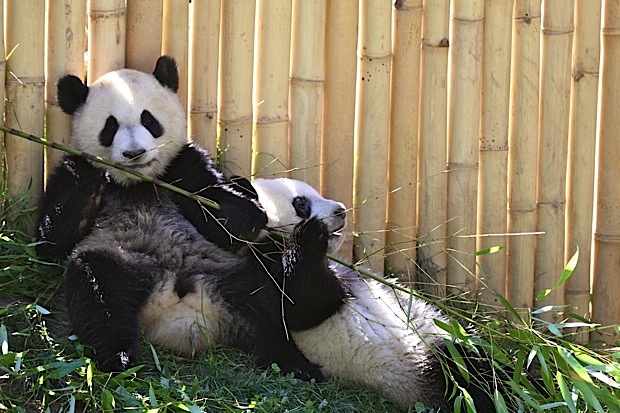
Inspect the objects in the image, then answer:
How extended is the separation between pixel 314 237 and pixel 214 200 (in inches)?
16.7

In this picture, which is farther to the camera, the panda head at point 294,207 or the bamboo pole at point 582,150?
the bamboo pole at point 582,150

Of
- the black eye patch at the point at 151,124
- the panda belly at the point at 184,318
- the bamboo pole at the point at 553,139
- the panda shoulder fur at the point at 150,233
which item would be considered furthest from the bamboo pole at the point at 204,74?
the bamboo pole at the point at 553,139

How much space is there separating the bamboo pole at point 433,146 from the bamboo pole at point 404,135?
0.09 feet

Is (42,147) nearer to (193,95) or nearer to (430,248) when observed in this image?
(193,95)

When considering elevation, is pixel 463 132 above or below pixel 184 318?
above

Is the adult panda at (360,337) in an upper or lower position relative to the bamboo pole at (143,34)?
lower

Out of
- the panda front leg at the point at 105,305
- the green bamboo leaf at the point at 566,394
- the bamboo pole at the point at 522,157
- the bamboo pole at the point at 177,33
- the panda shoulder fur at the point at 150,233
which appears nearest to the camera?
the green bamboo leaf at the point at 566,394

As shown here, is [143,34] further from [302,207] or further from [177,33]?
[302,207]

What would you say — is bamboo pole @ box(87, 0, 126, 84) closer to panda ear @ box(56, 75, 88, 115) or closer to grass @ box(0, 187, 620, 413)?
panda ear @ box(56, 75, 88, 115)

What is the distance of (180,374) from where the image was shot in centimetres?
353

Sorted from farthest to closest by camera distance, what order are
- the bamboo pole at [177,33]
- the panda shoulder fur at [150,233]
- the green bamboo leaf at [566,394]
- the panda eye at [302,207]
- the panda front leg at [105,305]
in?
the bamboo pole at [177,33], the panda eye at [302,207], the panda shoulder fur at [150,233], the panda front leg at [105,305], the green bamboo leaf at [566,394]

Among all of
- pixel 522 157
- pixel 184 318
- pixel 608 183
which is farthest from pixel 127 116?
pixel 608 183

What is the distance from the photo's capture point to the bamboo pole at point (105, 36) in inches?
155

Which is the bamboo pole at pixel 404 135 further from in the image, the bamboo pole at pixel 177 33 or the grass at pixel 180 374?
the bamboo pole at pixel 177 33
